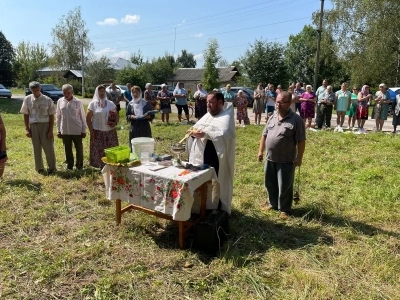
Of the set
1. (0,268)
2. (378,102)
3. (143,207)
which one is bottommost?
(0,268)

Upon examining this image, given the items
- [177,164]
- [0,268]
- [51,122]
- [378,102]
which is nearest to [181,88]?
[378,102]

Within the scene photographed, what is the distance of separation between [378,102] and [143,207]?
9559 millimetres

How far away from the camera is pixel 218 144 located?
396 cm

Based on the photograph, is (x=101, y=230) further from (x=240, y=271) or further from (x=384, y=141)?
(x=384, y=141)

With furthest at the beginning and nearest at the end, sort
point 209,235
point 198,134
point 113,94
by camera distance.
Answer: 1. point 113,94
2. point 198,134
3. point 209,235

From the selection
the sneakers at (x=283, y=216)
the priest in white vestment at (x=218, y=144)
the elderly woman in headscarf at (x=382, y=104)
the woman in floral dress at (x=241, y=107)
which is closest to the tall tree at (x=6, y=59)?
the woman in floral dress at (x=241, y=107)

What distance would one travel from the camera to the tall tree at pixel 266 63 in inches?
1143

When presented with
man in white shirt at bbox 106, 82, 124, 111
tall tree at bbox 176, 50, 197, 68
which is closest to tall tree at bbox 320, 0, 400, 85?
man in white shirt at bbox 106, 82, 124, 111

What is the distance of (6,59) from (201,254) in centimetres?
4765

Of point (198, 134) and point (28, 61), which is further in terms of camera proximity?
point (28, 61)

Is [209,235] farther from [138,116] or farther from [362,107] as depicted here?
[362,107]

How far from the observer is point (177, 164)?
3.95 metres

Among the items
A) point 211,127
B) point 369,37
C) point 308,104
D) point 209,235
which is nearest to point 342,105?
point 308,104

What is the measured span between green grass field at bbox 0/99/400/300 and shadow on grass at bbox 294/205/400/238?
1cm
